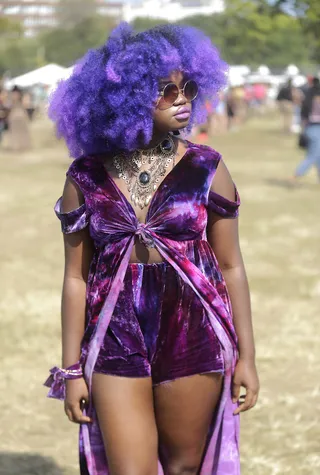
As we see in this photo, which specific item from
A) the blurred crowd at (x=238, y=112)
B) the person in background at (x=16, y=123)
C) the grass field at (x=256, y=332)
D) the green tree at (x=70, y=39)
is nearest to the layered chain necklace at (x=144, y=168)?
the grass field at (x=256, y=332)

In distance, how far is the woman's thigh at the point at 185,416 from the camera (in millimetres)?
3051

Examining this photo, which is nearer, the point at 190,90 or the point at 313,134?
the point at 190,90

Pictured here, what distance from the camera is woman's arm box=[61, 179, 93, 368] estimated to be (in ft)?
10.3

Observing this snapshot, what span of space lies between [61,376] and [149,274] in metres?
0.44

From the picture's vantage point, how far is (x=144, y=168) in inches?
126

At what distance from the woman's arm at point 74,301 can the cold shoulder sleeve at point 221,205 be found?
0.42 metres

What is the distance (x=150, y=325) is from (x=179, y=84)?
0.78 m

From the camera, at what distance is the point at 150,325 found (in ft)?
10.0

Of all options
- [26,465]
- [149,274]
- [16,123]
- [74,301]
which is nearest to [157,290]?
[149,274]

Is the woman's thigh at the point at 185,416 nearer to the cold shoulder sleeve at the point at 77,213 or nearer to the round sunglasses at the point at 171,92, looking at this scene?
the cold shoulder sleeve at the point at 77,213

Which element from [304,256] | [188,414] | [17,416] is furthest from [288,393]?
[304,256]

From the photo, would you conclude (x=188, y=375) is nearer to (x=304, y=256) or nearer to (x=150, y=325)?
(x=150, y=325)

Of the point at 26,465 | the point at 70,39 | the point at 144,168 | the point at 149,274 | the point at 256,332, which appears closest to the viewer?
the point at 149,274

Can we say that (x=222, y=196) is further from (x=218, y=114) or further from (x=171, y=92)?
(x=218, y=114)
